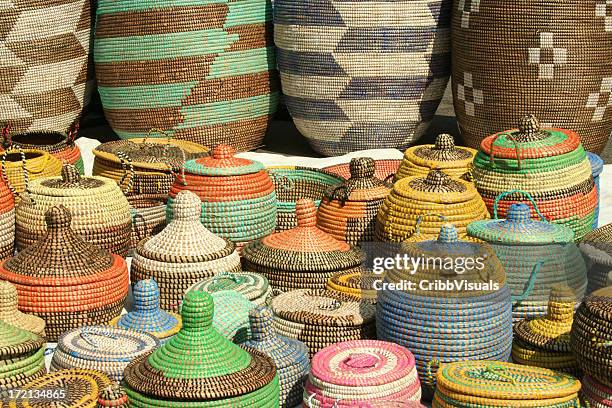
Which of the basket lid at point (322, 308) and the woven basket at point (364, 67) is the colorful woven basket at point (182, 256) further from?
the woven basket at point (364, 67)

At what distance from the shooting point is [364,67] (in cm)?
739

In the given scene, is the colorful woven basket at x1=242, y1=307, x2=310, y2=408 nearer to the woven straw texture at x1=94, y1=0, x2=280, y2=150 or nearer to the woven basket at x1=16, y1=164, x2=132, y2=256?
the woven basket at x1=16, y1=164, x2=132, y2=256

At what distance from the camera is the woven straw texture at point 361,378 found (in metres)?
3.91

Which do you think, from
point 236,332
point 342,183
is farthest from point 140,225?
point 236,332

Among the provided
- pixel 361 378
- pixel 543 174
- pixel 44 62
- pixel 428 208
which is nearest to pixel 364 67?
pixel 44 62

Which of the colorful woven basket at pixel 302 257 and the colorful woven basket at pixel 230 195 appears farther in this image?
the colorful woven basket at pixel 230 195

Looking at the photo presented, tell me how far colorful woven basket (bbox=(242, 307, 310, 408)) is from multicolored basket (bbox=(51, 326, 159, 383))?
351 mm

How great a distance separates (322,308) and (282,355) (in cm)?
37

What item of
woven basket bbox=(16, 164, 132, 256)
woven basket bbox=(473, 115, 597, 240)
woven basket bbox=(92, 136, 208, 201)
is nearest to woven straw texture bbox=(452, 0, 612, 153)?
woven basket bbox=(473, 115, 597, 240)

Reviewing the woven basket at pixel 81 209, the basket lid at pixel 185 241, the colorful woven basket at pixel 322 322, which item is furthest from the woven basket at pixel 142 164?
the colorful woven basket at pixel 322 322

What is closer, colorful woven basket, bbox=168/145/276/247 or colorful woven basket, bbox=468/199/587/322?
colorful woven basket, bbox=468/199/587/322

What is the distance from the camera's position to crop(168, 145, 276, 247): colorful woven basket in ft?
17.7

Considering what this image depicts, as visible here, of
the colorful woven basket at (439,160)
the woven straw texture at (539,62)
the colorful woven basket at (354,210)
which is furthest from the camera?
the woven straw texture at (539,62)

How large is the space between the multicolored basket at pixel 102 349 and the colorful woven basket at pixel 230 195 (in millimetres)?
1140
